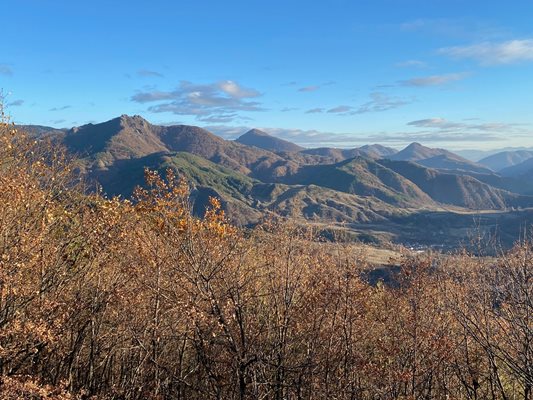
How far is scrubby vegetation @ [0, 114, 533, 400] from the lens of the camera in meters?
13.4

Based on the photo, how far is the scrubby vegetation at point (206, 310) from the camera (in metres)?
13.4

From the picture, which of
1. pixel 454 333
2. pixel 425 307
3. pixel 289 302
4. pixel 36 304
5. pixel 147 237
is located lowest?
pixel 454 333

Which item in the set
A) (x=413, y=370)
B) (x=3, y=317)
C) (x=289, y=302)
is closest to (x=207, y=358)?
(x=289, y=302)

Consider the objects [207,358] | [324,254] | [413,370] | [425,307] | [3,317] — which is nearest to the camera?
[3,317]

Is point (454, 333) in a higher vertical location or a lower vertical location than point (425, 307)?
lower

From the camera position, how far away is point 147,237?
1711 centimetres

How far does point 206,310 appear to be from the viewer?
13.8 meters

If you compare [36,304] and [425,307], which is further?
[425,307]

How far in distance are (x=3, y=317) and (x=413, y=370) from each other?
13.7 meters

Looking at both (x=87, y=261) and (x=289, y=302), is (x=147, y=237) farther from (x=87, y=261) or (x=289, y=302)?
(x=289, y=302)

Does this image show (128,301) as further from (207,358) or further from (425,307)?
(425,307)

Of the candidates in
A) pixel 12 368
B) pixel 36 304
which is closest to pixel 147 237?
pixel 36 304

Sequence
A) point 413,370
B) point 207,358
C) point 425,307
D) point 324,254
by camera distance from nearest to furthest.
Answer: point 207,358 → point 413,370 → point 425,307 → point 324,254

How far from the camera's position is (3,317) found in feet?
41.7
